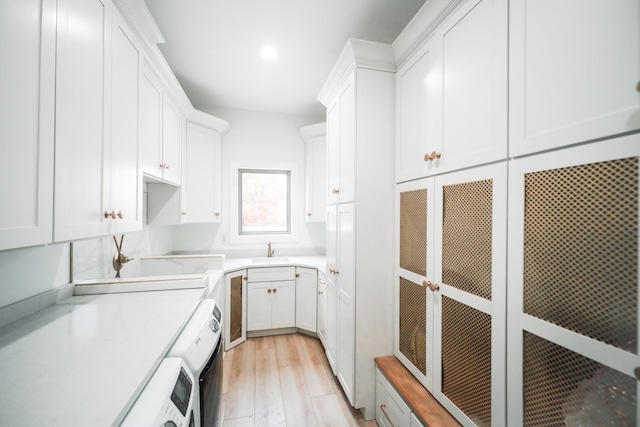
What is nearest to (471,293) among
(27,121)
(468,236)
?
(468,236)

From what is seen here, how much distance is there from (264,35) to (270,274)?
86.2 inches

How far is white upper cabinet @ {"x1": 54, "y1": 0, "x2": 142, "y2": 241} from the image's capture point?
33.0 inches

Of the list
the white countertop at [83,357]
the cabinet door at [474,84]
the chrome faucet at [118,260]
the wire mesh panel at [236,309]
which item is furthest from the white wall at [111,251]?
the cabinet door at [474,84]

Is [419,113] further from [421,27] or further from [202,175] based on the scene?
[202,175]

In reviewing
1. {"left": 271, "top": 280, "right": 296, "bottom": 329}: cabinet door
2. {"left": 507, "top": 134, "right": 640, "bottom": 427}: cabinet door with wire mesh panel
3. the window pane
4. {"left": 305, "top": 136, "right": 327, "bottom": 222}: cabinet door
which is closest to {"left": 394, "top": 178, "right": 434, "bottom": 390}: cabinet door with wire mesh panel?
{"left": 507, "top": 134, "right": 640, "bottom": 427}: cabinet door with wire mesh panel

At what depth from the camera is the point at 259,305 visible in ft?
8.95

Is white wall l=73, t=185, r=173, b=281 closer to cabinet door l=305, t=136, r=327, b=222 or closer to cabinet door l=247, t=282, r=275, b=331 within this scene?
cabinet door l=247, t=282, r=275, b=331

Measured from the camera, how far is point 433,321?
127 cm

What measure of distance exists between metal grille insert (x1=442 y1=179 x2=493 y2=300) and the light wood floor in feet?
4.14

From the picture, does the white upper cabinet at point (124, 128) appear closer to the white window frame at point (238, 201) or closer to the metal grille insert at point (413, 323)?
the metal grille insert at point (413, 323)

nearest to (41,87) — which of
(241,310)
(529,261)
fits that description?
(529,261)

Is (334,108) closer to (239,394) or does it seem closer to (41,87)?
(41,87)

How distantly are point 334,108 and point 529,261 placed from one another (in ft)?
5.46

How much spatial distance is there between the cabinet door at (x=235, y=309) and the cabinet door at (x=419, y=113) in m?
1.92
